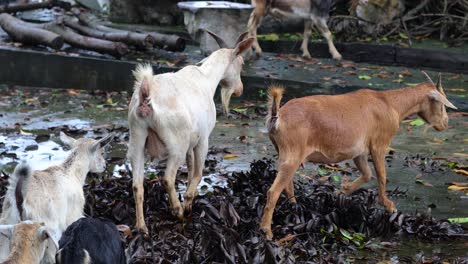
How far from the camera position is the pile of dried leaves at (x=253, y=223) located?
19.6 ft

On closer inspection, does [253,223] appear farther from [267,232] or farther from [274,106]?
[274,106]

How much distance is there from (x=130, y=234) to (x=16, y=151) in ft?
10.4

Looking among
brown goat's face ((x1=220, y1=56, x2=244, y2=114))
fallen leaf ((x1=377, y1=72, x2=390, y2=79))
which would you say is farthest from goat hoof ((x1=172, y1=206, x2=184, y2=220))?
fallen leaf ((x1=377, y1=72, x2=390, y2=79))

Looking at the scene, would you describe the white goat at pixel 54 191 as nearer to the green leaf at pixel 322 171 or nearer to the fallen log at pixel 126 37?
the green leaf at pixel 322 171

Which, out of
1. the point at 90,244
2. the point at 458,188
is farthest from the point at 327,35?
the point at 90,244

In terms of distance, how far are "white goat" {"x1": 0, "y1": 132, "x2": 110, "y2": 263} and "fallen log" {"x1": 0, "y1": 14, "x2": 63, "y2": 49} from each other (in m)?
7.42

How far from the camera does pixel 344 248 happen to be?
6.57 meters

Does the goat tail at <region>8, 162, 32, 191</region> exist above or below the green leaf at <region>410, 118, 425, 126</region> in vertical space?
above

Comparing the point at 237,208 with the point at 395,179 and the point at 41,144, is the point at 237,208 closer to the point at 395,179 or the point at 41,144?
the point at 395,179

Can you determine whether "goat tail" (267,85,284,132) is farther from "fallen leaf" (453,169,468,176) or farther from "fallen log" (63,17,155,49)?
"fallen log" (63,17,155,49)

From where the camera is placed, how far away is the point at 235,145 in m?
9.73

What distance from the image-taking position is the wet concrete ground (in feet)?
25.7

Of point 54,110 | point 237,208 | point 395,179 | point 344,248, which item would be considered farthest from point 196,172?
point 54,110

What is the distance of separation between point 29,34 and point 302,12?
181 inches
